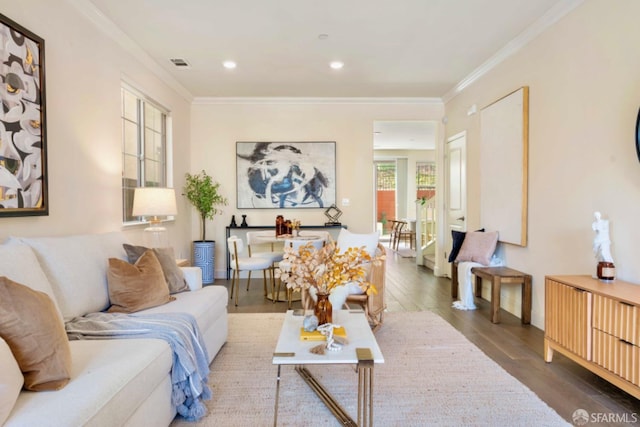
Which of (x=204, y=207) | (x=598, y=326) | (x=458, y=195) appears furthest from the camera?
(x=204, y=207)

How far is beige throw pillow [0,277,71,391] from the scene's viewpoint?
53.5 inches

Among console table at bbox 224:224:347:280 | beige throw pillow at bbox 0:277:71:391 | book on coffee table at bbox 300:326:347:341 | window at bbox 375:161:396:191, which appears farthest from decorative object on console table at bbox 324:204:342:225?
window at bbox 375:161:396:191

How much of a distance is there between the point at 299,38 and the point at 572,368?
12.2 ft

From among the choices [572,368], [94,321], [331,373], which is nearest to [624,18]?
[572,368]

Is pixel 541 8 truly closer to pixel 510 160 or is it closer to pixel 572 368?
pixel 510 160

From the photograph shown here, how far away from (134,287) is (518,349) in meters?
3.01

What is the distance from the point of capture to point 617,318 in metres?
2.12

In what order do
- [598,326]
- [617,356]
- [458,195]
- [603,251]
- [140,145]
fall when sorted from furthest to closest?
[458,195]
[140,145]
[603,251]
[598,326]
[617,356]

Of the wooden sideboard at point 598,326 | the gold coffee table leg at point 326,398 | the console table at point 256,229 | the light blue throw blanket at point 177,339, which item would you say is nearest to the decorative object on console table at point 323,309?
the gold coffee table leg at point 326,398

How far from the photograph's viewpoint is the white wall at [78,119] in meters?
2.61

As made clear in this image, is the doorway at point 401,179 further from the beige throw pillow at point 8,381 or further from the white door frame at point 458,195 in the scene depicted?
the beige throw pillow at point 8,381

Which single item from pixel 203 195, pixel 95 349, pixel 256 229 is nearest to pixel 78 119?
pixel 95 349

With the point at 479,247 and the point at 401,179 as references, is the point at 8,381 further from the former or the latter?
the point at 401,179

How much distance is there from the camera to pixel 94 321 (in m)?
2.10
